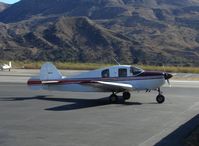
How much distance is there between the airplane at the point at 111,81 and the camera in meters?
A: 23.8

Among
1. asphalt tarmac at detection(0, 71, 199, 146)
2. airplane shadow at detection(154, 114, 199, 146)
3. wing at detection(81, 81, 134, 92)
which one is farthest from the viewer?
wing at detection(81, 81, 134, 92)

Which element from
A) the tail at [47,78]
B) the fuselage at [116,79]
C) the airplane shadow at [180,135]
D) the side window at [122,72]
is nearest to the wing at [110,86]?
the fuselage at [116,79]

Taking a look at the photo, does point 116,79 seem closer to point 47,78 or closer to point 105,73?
point 105,73

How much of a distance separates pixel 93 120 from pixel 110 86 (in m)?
6.07

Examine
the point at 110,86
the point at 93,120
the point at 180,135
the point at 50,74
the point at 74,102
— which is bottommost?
the point at 180,135

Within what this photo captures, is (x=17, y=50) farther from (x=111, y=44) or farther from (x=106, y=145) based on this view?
(x=106, y=145)

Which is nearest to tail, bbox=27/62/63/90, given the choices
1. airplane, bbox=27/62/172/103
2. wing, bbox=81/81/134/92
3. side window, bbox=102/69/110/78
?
airplane, bbox=27/62/172/103

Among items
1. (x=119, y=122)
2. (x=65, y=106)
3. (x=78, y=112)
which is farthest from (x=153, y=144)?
(x=65, y=106)

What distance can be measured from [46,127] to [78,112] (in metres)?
4.17

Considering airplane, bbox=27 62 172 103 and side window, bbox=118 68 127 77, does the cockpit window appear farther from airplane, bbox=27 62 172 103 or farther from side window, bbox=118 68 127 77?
side window, bbox=118 68 127 77

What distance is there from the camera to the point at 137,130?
15.4 m

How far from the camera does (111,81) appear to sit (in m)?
24.6

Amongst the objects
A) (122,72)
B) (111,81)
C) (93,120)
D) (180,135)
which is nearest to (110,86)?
(111,81)

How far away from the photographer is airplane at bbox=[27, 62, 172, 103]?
78.0 ft
